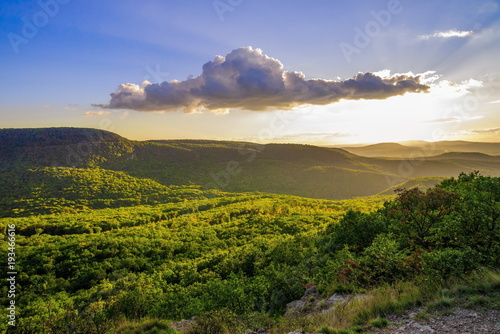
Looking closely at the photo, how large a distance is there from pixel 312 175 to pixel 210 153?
215ft

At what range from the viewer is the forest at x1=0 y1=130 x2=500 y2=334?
9.70 meters

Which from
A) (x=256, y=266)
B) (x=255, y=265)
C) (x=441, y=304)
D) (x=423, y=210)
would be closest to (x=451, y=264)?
(x=441, y=304)

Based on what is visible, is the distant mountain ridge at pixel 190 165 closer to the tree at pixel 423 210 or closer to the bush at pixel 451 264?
the tree at pixel 423 210

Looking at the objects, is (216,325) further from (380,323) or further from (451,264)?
(451,264)

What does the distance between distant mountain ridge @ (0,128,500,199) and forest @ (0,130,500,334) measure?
57.7 metres

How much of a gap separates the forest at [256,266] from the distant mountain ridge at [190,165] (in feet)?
189

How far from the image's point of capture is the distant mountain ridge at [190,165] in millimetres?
108688

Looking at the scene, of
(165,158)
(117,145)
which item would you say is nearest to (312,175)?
(165,158)

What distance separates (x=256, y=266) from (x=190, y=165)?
400 ft

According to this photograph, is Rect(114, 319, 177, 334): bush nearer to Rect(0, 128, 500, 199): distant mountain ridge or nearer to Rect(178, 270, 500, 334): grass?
Rect(178, 270, 500, 334): grass

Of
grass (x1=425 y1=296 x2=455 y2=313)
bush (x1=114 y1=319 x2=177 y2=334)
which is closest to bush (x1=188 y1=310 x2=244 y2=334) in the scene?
bush (x1=114 y1=319 x2=177 y2=334)

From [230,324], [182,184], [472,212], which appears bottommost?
[182,184]

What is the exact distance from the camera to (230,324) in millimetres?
10008

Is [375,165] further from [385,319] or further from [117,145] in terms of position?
[385,319]
